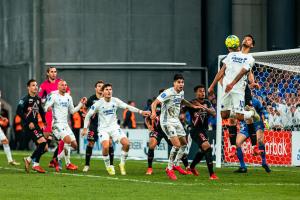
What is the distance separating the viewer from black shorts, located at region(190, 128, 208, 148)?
23938 millimetres

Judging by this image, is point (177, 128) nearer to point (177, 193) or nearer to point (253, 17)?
point (177, 193)

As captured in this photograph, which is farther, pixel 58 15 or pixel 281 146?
pixel 58 15

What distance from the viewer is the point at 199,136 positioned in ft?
79.3

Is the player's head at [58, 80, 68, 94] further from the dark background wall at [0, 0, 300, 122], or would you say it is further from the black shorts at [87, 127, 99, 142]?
the dark background wall at [0, 0, 300, 122]

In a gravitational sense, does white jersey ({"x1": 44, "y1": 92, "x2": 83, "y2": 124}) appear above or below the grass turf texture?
above

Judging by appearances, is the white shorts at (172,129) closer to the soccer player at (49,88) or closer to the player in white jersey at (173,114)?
Answer: the player in white jersey at (173,114)

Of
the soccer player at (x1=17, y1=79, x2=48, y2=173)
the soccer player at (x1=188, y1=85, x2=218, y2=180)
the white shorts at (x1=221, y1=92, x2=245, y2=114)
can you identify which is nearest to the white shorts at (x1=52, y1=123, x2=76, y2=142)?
the soccer player at (x1=17, y1=79, x2=48, y2=173)

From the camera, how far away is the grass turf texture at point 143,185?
741 inches

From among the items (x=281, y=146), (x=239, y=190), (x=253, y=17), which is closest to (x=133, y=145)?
(x=281, y=146)

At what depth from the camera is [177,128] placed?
24.0 meters

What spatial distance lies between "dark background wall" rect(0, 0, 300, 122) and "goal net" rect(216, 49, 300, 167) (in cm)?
1459

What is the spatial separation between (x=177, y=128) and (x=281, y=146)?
7.04 metres

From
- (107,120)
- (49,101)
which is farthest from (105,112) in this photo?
(49,101)

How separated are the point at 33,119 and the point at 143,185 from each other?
5530 millimetres
